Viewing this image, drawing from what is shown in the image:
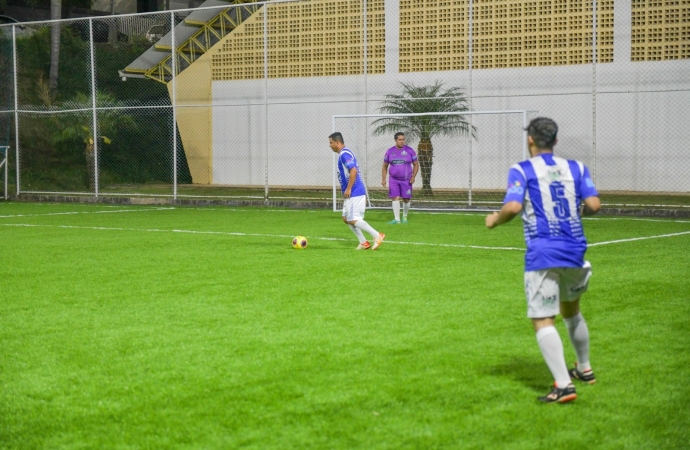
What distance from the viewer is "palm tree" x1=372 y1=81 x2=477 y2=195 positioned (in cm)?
2431

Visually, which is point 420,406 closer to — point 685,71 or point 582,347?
point 582,347

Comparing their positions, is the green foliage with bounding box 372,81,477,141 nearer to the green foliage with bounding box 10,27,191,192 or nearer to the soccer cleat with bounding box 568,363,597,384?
the green foliage with bounding box 10,27,191,192

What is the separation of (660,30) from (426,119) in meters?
6.52

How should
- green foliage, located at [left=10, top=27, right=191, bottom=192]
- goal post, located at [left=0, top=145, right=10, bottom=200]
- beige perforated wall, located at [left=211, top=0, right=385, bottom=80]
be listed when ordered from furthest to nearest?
green foliage, located at [left=10, top=27, right=191, bottom=192] → beige perforated wall, located at [left=211, top=0, right=385, bottom=80] → goal post, located at [left=0, top=145, right=10, bottom=200]

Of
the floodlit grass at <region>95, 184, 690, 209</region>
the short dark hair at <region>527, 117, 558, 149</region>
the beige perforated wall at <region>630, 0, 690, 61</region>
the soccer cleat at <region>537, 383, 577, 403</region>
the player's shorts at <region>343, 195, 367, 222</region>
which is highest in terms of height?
the beige perforated wall at <region>630, 0, 690, 61</region>

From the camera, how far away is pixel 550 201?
5.32 meters

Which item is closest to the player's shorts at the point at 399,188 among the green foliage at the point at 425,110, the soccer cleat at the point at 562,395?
the green foliage at the point at 425,110

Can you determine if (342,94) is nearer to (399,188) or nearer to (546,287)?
(399,188)

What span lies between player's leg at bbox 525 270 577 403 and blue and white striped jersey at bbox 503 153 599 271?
10 cm

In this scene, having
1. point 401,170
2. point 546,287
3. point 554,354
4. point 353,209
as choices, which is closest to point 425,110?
point 401,170

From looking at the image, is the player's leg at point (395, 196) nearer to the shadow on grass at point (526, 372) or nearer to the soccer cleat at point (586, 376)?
the shadow on grass at point (526, 372)

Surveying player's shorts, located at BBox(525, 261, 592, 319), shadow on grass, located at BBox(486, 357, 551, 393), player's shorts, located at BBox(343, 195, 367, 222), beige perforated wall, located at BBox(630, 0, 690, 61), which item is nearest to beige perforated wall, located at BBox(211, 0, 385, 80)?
beige perforated wall, located at BBox(630, 0, 690, 61)

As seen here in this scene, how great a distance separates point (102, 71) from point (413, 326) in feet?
95.6

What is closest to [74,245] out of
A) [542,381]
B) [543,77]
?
[542,381]
